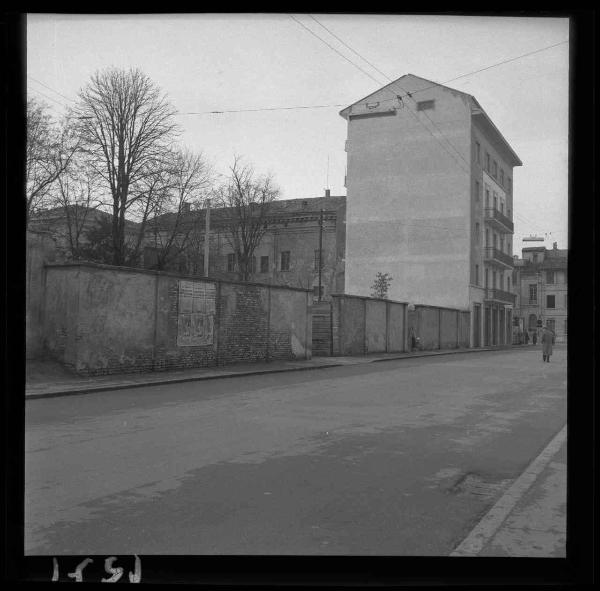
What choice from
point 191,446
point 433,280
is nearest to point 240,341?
point 191,446

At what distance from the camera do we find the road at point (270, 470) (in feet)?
13.8

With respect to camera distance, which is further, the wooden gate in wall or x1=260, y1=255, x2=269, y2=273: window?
x1=260, y1=255, x2=269, y2=273: window

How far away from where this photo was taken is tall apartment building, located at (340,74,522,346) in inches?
1752

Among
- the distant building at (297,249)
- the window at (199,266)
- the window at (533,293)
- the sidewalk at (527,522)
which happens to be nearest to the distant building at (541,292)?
the window at (533,293)

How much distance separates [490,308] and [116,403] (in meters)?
45.0

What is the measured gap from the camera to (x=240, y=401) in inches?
466

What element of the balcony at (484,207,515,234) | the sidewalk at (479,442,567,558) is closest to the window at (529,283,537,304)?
the balcony at (484,207,515,234)

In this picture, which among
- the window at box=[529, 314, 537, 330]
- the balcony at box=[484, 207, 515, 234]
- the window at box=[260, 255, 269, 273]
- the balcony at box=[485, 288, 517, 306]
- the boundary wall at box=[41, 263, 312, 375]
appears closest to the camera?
the boundary wall at box=[41, 263, 312, 375]

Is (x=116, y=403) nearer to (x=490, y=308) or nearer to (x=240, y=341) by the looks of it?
(x=240, y=341)

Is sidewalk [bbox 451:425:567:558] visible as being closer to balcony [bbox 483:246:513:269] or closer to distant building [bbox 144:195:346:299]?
balcony [bbox 483:246:513:269]

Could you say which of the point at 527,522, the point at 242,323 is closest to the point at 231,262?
the point at 242,323

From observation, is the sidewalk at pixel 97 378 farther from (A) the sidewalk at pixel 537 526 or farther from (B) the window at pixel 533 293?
(B) the window at pixel 533 293

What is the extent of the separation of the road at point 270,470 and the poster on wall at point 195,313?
611 centimetres

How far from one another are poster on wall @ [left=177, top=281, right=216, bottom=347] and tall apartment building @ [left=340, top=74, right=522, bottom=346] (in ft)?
88.4
